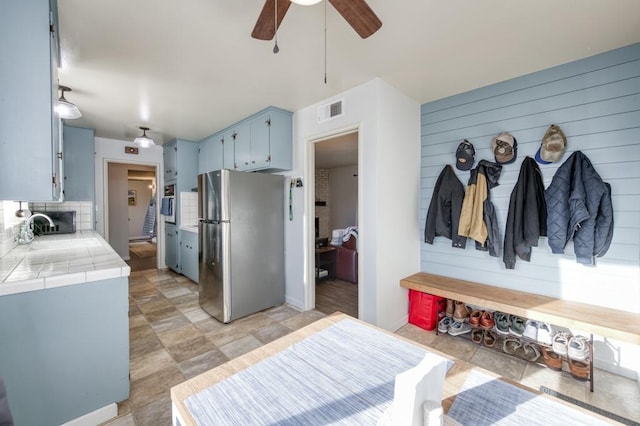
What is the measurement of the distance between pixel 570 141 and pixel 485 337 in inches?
72.2

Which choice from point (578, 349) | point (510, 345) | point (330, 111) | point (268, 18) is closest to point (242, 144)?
point (330, 111)

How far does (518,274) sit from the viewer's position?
2.42 meters

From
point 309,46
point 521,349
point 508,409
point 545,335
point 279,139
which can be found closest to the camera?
point 508,409

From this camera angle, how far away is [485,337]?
243cm

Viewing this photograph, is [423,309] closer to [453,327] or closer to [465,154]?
[453,327]

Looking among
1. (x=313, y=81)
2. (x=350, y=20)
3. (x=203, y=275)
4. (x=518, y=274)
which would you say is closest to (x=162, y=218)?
(x=203, y=275)

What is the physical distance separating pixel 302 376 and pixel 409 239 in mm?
2351

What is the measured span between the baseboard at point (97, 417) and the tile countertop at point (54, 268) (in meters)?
0.79

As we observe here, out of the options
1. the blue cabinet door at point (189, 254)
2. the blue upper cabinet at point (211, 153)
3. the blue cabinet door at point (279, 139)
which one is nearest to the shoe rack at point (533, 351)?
the blue cabinet door at point (279, 139)

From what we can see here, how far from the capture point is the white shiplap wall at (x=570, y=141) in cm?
194

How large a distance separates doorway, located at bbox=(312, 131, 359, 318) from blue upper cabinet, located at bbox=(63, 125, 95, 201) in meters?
3.51

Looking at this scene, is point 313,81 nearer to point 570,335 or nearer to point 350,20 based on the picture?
point 350,20

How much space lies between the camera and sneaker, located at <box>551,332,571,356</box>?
6.67ft

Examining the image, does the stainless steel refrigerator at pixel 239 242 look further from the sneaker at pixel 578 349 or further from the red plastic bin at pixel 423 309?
the sneaker at pixel 578 349
